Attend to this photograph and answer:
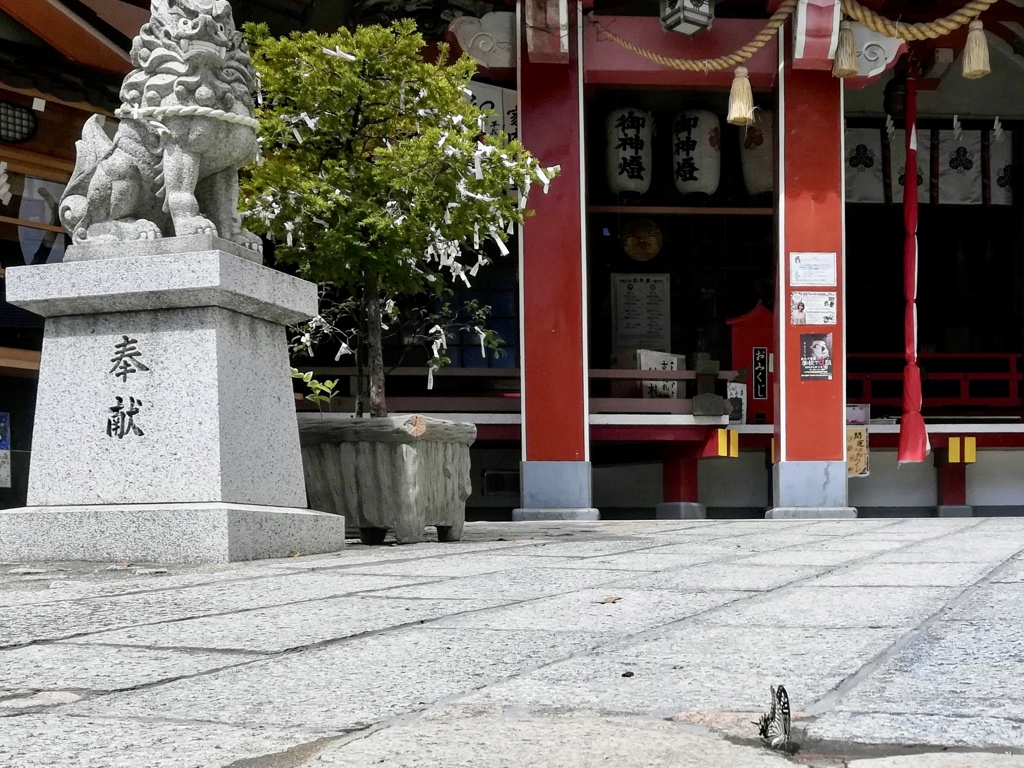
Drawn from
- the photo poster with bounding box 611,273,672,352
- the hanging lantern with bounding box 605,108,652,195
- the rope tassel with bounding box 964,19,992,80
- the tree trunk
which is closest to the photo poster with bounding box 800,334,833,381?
the rope tassel with bounding box 964,19,992,80

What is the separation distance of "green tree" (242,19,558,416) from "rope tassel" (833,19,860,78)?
15.4 feet

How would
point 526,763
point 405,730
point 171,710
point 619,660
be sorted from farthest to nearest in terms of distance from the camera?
point 619,660 → point 171,710 → point 405,730 → point 526,763

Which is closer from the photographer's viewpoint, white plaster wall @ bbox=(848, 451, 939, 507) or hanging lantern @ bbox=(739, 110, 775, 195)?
white plaster wall @ bbox=(848, 451, 939, 507)

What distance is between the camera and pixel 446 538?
711 cm

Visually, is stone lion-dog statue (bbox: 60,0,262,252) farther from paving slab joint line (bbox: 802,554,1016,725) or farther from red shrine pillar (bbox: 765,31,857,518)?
red shrine pillar (bbox: 765,31,857,518)

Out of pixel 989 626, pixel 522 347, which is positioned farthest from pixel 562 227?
pixel 989 626

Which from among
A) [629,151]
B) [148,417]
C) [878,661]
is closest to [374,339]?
[148,417]

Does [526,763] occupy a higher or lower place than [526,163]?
lower

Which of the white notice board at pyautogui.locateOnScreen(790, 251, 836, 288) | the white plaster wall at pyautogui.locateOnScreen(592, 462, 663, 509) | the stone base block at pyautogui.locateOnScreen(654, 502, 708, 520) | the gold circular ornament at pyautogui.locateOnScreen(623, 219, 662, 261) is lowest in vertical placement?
the stone base block at pyautogui.locateOnScreen(654, 502, 708, 520)

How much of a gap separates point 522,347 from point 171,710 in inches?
357

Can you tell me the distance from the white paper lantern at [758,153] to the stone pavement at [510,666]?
9.66 metres

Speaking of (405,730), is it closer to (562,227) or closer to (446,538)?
(446,538)

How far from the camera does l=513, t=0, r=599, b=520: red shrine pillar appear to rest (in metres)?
11.0

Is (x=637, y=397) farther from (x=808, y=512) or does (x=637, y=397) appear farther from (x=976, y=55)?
(x=976, y=55)
